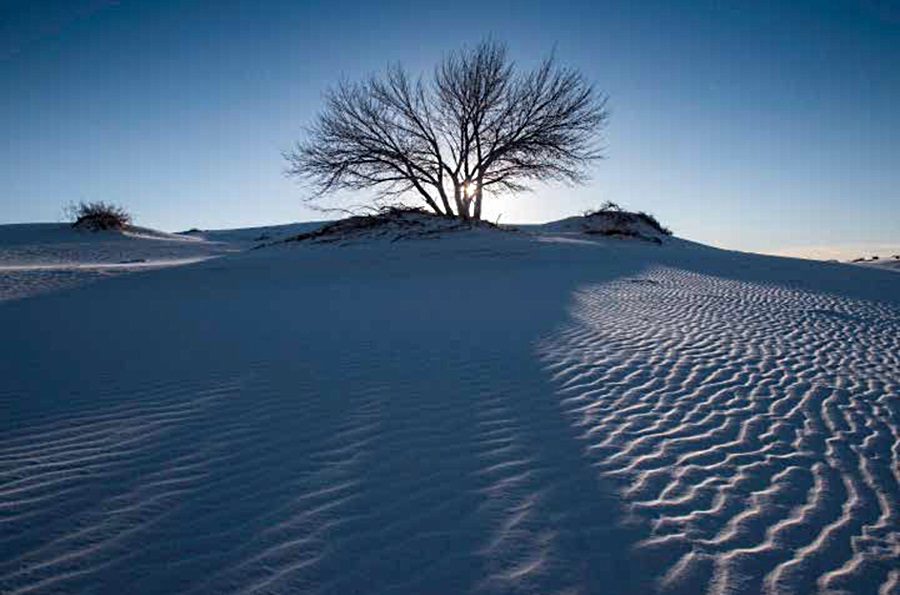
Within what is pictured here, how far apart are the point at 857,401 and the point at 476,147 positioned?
1528cm

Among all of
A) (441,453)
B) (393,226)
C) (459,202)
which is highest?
(459,202)

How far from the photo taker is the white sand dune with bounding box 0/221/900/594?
2.08 meters

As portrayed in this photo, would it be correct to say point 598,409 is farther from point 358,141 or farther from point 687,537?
point 358,141

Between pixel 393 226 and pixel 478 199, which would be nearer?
pixel 393 226

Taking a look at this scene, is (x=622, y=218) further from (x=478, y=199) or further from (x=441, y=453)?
(x=441, y=453)

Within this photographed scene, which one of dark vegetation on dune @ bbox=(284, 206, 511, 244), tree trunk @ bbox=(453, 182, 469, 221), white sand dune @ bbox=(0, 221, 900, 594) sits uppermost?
tree trunk @ bbox=(453, 182, 469, 221)

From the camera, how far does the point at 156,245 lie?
58.1ft

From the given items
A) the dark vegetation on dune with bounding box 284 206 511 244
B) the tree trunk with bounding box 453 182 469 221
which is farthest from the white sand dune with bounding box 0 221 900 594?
the tree trunk with bounding box 453 182 469 221

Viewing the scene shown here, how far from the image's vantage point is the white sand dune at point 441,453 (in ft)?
6.84

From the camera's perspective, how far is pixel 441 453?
3014mm

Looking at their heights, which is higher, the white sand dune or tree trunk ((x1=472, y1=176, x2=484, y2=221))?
tree trunk ((x1=472, y1=176, x2=484, y2=221))

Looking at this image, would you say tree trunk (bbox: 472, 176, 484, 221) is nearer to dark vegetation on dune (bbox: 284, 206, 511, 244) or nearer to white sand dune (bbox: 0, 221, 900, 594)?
dark vegetation on dune (bbox: 284, 206, 511, 244)

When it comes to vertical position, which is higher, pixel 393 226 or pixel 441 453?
pixel 393 226

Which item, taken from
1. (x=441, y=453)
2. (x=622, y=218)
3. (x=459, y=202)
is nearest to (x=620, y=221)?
(x=622, y=218)
